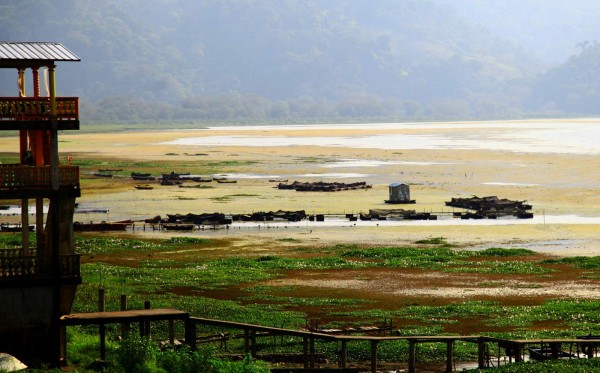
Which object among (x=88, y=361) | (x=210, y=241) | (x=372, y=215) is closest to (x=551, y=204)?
(x=372, y=215)

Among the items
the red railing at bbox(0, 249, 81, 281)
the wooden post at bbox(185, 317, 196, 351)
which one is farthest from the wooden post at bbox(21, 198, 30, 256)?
the wooden post at bbox(185, 317, 196, 351)

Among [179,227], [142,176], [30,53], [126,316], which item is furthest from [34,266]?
[142,176]

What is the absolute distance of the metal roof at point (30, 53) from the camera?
28312mm

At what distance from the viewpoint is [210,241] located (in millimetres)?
68688

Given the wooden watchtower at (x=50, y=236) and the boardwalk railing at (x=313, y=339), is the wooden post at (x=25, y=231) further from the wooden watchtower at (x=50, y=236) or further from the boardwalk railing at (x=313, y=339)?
the boardwalk railing at (x=313, y=339)

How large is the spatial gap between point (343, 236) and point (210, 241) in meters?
8.70

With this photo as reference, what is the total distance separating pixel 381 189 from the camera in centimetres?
10450

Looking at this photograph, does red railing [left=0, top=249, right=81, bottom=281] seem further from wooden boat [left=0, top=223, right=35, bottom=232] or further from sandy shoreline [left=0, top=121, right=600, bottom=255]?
wooden boat [left=0, top=223, right=35, bottom=232]

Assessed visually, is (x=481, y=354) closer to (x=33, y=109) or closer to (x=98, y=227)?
(x=33, y=109)

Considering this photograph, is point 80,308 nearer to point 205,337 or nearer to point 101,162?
point 205,337

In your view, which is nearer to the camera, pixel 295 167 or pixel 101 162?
pixel 295 167

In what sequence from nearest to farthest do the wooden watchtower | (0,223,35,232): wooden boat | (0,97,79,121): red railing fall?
the wooden watchtower → (0,97,79,121): red railing → (0,223,35,232): wooden boat

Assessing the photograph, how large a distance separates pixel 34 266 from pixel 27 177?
230 cm

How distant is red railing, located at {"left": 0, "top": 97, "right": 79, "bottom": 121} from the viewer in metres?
28.5
